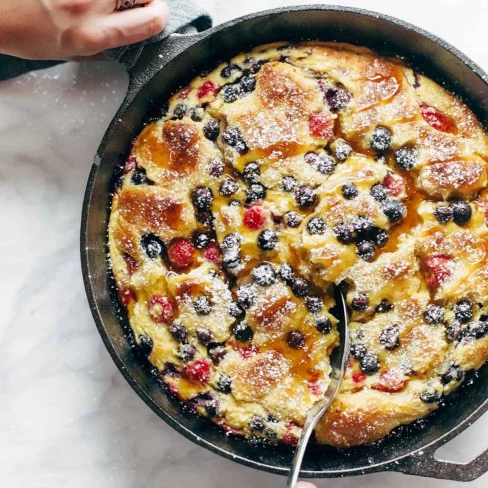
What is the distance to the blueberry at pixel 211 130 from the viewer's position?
7.55 ft

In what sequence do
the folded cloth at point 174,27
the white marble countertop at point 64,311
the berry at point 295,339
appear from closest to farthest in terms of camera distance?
the berry at point 295,339, the folded cloth at point 174,27, the white marble countertop at point 64,311

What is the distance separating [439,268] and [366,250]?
24 centimetres

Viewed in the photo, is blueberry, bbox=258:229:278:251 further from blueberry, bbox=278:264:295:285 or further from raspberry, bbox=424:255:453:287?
raspberry, bbox=424:255:453:287

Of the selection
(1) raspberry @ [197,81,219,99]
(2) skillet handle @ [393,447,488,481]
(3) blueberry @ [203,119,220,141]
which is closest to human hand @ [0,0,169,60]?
(1) raspberry @ [197,81,219,99]

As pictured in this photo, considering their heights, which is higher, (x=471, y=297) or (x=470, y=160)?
(x=470, y=160)

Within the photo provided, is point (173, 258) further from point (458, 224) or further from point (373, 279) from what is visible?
point (458, 224)

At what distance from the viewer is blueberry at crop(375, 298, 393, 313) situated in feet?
7.20

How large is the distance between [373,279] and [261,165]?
52cm

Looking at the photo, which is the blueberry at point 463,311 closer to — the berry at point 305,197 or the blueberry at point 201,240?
the berry at point 305,197

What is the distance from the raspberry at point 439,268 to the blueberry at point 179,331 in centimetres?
82

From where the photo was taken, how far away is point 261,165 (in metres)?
2.24

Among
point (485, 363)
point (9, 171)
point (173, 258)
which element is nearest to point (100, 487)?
point (173, 258)

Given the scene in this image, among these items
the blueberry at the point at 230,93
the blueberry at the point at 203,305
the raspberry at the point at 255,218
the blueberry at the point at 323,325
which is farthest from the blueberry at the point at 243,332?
the blueberry at the point at 230,93

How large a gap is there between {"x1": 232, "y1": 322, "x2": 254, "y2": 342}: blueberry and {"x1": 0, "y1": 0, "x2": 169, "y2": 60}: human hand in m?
1.00
